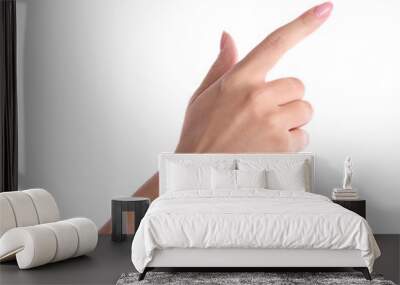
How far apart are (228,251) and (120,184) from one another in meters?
2.67

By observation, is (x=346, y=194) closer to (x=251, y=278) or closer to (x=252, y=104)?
(x=252, y=104)

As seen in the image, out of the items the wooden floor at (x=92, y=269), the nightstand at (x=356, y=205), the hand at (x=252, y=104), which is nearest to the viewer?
the wooden floor at (x=92, y=269)

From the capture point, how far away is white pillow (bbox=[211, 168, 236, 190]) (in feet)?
21.8

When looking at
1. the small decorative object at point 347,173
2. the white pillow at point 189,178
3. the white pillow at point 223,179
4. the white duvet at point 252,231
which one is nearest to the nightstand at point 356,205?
the small decorative object at point 347,173

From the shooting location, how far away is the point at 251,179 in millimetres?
6648

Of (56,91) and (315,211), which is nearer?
(315,211)

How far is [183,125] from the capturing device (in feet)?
24.5

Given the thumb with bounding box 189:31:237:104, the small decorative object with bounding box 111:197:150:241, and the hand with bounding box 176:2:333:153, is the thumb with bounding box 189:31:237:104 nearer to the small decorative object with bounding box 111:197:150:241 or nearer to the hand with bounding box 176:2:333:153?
the hand with bounding box 176:2:333:153

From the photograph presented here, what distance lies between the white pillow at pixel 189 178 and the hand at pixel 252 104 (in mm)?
583

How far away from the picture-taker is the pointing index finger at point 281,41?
24.3 ft

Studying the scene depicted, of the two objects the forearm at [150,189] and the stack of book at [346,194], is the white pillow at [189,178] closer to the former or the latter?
the forearm at [150,189]

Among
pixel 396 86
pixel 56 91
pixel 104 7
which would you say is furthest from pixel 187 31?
pixel 396 86

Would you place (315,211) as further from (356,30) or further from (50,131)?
(50,131)

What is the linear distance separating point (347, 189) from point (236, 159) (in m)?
1.19
